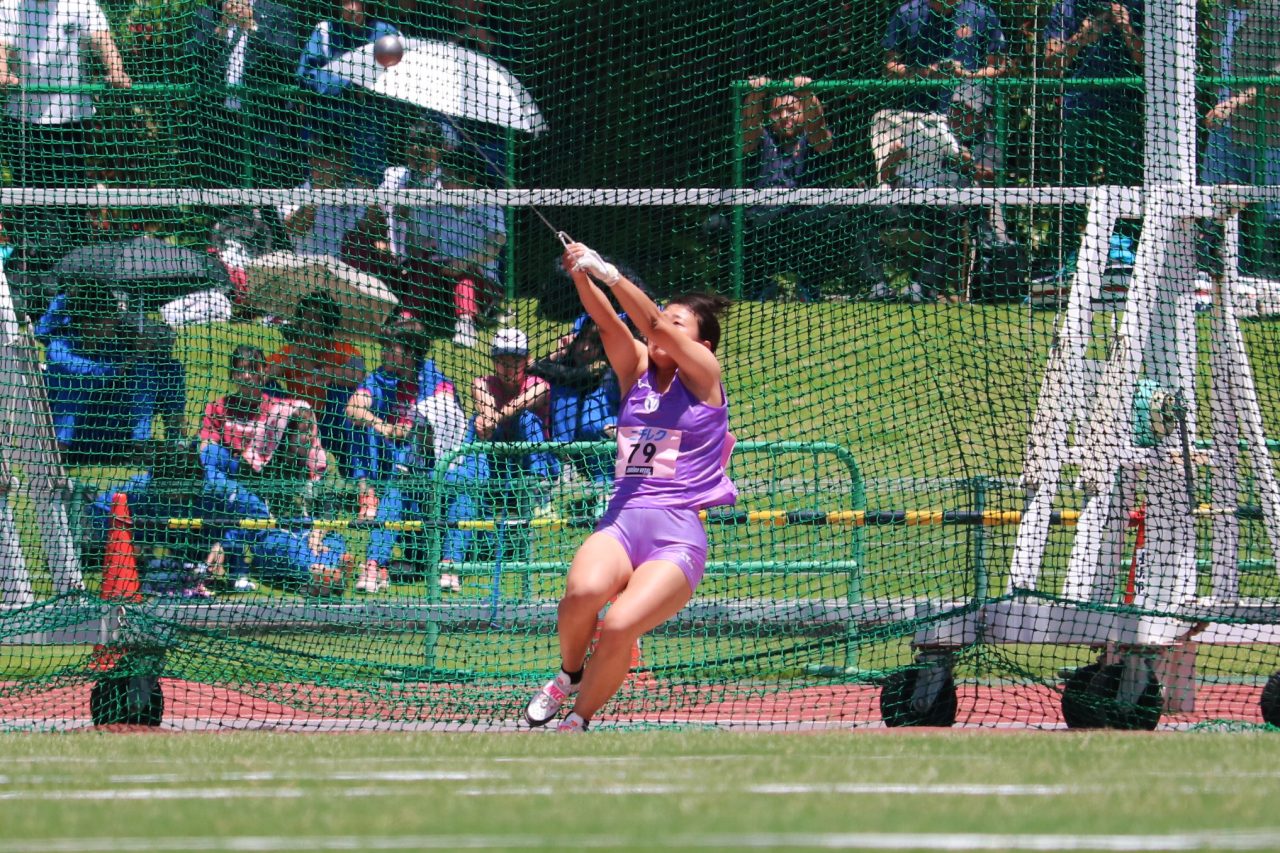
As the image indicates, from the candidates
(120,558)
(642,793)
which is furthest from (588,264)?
(120,558)

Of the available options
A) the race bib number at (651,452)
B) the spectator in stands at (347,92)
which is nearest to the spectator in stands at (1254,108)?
the race bib number at (651,452)

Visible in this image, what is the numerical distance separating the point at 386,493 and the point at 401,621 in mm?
1204

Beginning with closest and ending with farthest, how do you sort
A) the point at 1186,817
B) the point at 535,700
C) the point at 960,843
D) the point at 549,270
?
the point at 960,843, the point at 1186,817, the point at 535,700, the point at 549,270

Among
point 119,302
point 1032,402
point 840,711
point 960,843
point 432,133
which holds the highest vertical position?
point 432,133

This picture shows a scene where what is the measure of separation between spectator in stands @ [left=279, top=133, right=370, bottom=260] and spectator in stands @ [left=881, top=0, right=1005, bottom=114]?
3.07 m

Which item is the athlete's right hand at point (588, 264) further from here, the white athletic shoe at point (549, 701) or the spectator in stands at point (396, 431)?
the spectator in stands at point (396, 431)

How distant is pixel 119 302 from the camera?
966 centimetres

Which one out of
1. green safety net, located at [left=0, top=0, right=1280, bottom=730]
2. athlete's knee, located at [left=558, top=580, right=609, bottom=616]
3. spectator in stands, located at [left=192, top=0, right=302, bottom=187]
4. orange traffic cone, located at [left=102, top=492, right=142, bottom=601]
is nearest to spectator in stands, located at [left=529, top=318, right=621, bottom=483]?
green safety net, located at [left=0, top=0, right=1280, bottom=730]

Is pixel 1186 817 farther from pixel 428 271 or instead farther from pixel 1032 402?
pixel 428 271

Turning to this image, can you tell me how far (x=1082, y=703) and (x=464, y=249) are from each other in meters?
4.39

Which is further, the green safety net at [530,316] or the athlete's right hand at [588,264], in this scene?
the green safety net at [530,316]

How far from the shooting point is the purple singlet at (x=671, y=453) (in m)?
6.92

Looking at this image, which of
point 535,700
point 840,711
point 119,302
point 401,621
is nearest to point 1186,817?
point 535,700

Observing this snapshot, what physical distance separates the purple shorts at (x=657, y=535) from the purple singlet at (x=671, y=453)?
0.16 feet
